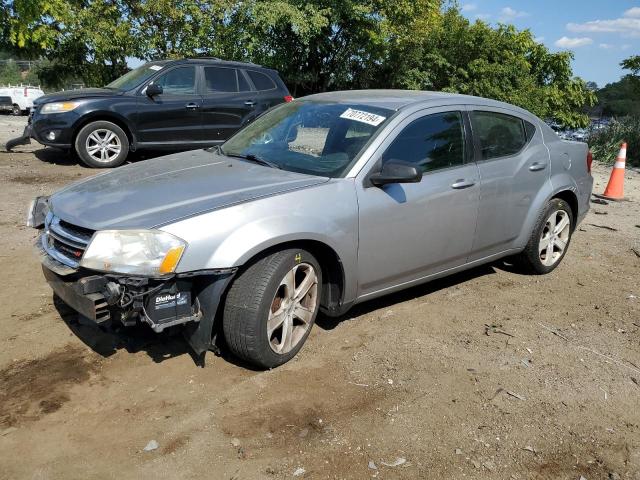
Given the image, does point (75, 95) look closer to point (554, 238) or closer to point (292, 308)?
point (292, 308)

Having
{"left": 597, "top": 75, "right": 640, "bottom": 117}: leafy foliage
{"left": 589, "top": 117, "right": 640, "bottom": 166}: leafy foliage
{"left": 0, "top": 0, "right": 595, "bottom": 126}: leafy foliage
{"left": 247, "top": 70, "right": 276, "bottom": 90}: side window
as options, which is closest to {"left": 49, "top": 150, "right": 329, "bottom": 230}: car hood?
{"left": 247, "top": 70, "right": 276, "bottom": 90}: side window

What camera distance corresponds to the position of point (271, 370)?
359 cm

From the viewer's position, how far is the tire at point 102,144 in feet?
30.5

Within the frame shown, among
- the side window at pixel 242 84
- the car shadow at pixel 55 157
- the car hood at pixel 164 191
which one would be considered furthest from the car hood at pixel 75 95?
the car hood at pixel 164 191

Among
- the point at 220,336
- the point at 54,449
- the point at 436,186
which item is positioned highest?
the point at 436,186

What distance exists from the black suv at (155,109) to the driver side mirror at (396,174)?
5.39m

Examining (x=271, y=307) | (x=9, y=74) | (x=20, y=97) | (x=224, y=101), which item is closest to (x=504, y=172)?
(x=271, y=307)

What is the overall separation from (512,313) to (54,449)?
3380 millimetres

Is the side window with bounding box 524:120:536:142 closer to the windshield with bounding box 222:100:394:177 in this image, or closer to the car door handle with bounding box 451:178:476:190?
the car door handle with bounding box 451:178:476:190

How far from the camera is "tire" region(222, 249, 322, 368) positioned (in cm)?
330

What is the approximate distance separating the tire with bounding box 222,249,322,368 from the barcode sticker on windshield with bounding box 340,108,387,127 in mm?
1099

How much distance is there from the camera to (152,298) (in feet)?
10.0

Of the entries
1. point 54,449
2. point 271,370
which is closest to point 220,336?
point 271,370

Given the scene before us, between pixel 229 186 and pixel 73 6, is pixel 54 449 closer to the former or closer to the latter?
pixel 229 186
